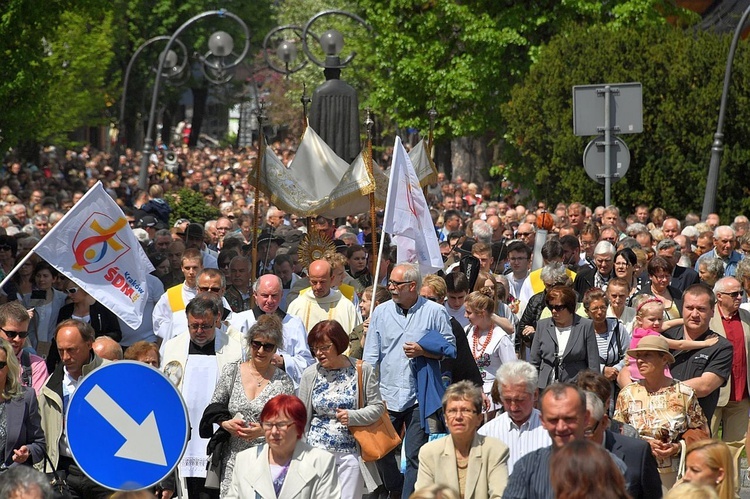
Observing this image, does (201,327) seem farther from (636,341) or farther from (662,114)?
(662,114)

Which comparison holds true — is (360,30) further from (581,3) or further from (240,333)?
(240,333)

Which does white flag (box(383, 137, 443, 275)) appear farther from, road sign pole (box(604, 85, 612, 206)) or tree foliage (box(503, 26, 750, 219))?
tree foliage (box(503, 26, 750, 219))

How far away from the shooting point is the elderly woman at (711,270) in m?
13.0

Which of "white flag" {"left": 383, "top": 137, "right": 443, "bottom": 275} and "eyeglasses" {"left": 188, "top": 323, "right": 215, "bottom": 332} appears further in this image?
"white flag" {"left": 383, "top": 137, "right": 443, "bottom": 275}

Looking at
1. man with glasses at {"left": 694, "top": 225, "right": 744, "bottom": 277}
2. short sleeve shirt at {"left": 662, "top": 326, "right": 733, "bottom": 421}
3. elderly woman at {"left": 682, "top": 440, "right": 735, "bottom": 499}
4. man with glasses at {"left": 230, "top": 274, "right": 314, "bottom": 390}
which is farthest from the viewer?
man with glasses at {"left": 694, "top": 225, "right": 744, "bottom": 277}

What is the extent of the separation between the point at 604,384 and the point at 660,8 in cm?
2738

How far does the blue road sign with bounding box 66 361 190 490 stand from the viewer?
6.97m

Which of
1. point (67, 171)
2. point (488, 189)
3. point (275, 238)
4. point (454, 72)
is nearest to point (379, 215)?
point (275, 238)

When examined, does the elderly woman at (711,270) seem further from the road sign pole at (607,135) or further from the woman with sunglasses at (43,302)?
the woman with sunglasses at (43,302)

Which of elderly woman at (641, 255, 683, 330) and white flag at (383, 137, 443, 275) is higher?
white flag at (383, 137, 443, 275)

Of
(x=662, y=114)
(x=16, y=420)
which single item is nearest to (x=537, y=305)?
(x=16, y=420)

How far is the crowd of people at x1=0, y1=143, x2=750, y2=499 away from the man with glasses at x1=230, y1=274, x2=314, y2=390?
0.02 meters

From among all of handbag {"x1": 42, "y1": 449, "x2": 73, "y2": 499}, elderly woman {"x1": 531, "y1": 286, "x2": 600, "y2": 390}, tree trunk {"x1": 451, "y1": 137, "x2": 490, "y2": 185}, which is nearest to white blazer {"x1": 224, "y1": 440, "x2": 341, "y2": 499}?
handbag {"x1": 42, "y1": 449, "x2": 73, "y2": 499}

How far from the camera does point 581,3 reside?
32.7 meters
